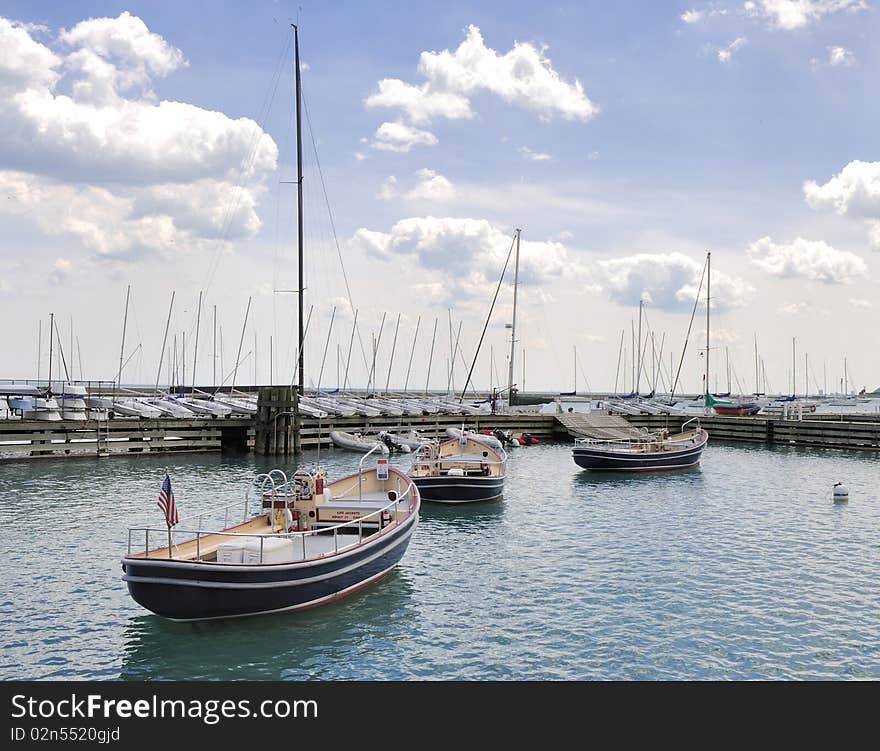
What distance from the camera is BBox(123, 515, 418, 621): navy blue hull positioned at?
1591 centimetres

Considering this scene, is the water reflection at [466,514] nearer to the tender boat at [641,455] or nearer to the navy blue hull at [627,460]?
the navy blue hull at [627,460]

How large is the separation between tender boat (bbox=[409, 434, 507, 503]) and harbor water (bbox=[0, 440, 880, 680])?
731mm

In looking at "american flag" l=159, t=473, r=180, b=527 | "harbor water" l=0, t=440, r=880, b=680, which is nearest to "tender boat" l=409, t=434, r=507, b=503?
"harbor water" l=0, t=440, r=880, b=680

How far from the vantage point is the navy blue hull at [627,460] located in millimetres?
46125

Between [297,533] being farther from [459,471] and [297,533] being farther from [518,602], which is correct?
[459,471]

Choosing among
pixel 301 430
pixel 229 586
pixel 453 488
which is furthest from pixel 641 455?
pixel 229 586

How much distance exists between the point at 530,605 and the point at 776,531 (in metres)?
14.2

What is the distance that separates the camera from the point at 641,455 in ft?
154

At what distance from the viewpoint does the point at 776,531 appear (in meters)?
28.4

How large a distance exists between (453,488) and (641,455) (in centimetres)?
1778

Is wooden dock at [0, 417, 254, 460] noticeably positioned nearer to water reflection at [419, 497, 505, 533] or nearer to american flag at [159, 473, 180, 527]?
water reflection at [419, 497, 505, 533]

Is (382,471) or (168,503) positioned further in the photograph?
(382,471)

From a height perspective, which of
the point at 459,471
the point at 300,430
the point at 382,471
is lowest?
the point at 459,471

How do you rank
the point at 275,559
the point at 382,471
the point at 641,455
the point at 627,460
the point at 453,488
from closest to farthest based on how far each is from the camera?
the point at 275,559 → the point at 382,471 → the point at 453,488 → the point at 627,460 → the point at 641,455
